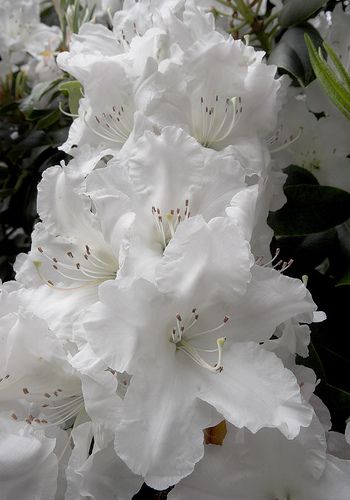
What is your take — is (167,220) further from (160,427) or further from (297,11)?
(297,11)

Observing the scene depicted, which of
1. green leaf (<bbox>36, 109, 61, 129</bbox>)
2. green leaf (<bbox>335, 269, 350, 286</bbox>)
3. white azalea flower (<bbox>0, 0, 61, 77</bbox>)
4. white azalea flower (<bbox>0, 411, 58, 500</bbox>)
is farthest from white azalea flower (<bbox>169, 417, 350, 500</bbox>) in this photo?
white azalea flower (<bbox>0, 0, 61, 77</bbox>)

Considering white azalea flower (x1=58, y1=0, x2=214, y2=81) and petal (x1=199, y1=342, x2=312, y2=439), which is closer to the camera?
petal (x1=199, y1=342, x2=312, y2=439)

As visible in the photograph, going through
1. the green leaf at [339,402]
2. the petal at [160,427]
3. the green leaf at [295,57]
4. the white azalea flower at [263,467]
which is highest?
the green leaf at [295,57]

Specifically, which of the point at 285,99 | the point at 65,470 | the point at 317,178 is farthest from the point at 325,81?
the point at 65,470

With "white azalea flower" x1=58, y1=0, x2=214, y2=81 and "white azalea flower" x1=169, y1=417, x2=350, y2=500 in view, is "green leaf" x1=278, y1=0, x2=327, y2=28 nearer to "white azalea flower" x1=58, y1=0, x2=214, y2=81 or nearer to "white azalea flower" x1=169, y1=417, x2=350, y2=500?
"white azalea flower" x1=58, y1=0, x2=214, y2=81

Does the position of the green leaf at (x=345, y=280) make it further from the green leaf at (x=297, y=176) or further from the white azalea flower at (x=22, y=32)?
the white azalea flower at (x=22, y=32)

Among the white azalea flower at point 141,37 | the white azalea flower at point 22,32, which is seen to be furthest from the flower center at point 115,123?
the white azalea flower at point 22,32
